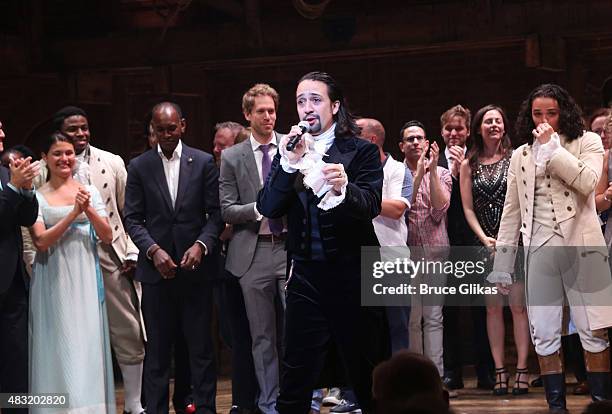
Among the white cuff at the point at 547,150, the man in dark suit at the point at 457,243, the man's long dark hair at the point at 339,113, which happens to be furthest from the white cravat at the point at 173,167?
the white cuff at the point at 547,150

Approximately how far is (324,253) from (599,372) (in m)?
1.88

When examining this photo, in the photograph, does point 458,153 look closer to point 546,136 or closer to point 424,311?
point 424,311

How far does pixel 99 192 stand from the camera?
6.47 metres

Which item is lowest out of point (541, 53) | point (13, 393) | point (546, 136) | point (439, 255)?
point (13, 393)

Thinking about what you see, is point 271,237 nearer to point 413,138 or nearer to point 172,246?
point 172,246

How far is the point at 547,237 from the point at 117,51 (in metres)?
5.36

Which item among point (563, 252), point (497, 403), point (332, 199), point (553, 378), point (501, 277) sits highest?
point (332, 199)

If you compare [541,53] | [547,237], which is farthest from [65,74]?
[547,237]

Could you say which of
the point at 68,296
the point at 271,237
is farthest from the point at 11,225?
the point at 271,237

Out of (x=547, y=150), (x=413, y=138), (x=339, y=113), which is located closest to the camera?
(x=339, y=113)

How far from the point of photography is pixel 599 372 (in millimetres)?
5871

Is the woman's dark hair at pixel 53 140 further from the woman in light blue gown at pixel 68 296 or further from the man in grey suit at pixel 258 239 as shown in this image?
the man in grey suit at pixel 258 239

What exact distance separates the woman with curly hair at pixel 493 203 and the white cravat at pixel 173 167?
1719mm

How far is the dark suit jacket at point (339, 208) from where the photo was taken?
15.5 ft
